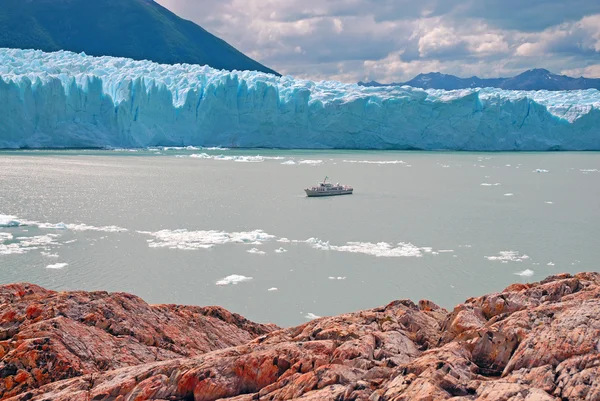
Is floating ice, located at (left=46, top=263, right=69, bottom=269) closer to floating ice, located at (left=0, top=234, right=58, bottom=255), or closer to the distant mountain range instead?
floating ice, located at (left=0, top=234, right=58, bottom=255)

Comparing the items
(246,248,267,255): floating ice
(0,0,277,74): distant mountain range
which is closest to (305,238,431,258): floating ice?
(246,248,267,255): floating ice

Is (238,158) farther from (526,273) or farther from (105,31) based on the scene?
(105,31)

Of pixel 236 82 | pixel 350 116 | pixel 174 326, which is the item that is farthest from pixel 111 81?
pixel 174 326

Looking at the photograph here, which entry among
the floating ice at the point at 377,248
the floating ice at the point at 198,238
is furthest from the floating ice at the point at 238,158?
the floating ice at the point at 377,248

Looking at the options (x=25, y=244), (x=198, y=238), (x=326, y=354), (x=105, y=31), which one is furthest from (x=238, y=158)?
(x=105, y=31)

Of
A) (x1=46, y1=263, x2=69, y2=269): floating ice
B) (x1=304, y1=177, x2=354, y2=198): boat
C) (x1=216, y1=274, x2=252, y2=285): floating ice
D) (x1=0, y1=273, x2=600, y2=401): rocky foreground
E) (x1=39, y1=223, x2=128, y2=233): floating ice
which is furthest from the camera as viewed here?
(x1=304, y1=177, x2=354, y2=198): boat

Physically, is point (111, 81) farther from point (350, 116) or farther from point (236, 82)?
point (350, 116)
